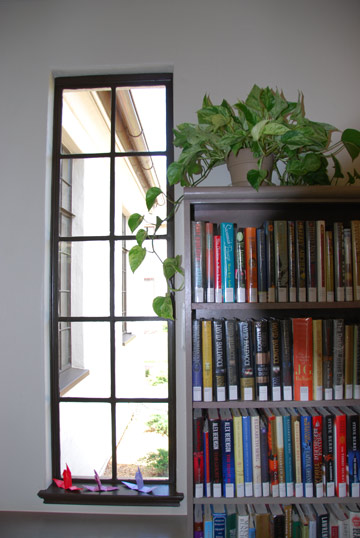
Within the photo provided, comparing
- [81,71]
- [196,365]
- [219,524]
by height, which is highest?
[81,71]

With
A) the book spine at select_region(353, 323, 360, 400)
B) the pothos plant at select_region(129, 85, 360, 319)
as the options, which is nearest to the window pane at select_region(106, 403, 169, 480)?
the book spine at select_region(353, 323, 360, 400)

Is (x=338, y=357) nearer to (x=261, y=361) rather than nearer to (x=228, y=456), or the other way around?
(x=261, y=361)

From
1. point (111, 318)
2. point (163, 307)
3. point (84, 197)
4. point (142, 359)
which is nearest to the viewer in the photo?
point (163, 307)

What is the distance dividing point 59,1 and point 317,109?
4.90ft

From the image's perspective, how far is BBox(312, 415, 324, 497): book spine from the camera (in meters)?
1.16

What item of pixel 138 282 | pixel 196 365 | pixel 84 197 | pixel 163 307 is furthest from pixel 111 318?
pixel 84 197

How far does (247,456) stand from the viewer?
3.86ft

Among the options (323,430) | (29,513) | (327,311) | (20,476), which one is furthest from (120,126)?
(29,513)

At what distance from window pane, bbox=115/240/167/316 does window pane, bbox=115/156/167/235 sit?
0.11m

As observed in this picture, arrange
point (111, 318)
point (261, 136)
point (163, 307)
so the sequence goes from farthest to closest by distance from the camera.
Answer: point (111, 318) < point (163, 307) < point (261, 136)

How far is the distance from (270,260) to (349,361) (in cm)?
49

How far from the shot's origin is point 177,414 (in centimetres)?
152

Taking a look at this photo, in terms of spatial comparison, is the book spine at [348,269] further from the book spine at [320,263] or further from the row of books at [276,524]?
the row of books at [276,524]

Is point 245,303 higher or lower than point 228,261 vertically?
lower
